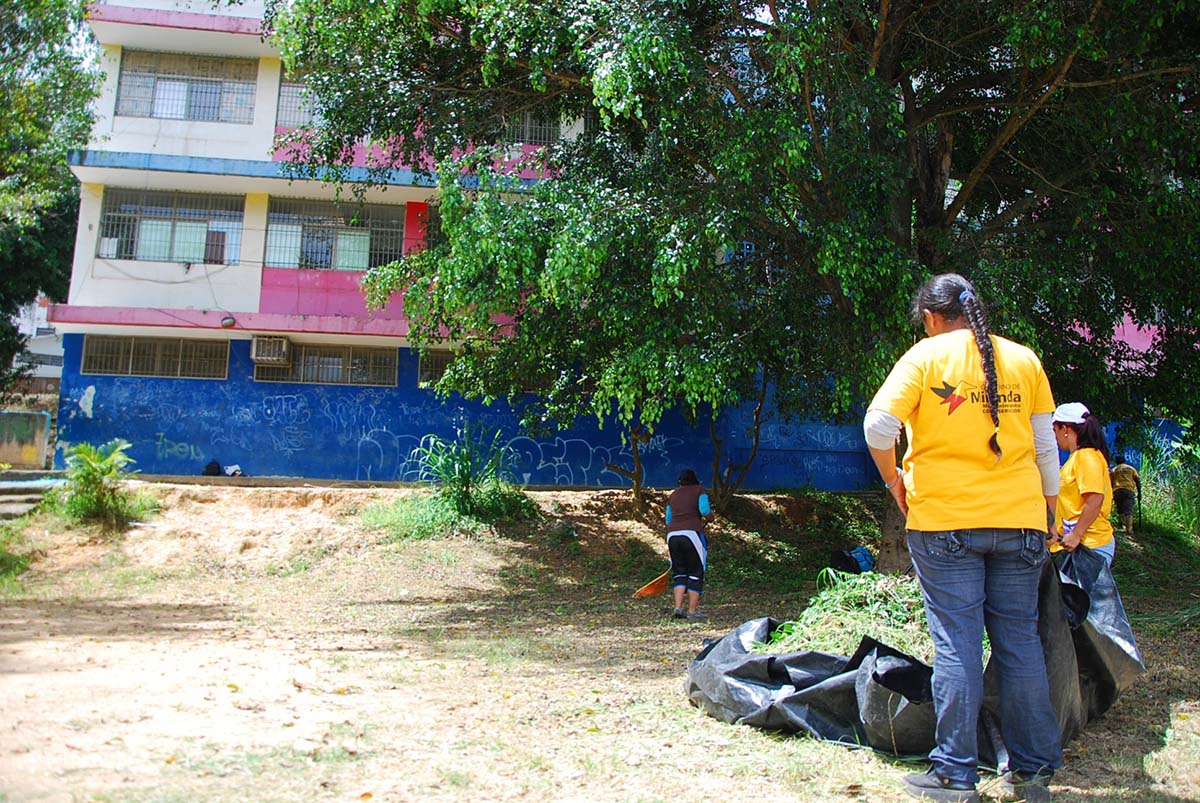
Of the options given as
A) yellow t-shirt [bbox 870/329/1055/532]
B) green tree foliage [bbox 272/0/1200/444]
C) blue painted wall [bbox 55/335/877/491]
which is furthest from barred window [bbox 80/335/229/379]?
yellow t-shirt [bbox 870/329/1055/532]

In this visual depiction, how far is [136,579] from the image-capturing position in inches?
403

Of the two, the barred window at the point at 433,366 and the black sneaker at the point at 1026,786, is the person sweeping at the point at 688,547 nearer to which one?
the black sneaker at the point at 1026,786

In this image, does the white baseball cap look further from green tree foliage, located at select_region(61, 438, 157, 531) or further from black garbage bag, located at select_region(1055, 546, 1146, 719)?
green tree foliage, located at select_region(61, 438, 157, 531)

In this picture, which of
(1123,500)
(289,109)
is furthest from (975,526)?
(289,109)

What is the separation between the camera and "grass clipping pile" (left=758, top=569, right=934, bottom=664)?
4.96 meters

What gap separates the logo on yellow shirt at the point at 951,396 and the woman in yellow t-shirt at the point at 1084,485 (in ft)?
4.68

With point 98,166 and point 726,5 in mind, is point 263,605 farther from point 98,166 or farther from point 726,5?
point 98,166

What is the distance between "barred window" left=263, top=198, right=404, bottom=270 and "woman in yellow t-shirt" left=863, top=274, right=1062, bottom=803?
1444 cm

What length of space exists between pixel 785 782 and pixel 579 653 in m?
3.08

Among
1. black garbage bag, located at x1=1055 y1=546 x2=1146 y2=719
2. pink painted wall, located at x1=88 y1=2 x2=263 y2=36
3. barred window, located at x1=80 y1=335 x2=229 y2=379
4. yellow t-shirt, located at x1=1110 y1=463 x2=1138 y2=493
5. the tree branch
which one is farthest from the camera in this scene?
barred window, located at x1=80 y1=335 x2=229 y2=379

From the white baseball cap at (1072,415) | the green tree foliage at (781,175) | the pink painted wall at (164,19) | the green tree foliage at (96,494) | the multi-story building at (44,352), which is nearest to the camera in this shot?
the white baseball cap at (1072,415)

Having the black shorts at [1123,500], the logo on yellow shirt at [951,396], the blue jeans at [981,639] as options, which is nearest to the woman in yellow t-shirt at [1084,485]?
the blue jeans at [981,639]

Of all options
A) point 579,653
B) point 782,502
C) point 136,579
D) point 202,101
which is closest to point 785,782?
point 579,653

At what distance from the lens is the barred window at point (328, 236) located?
55.1 ft
